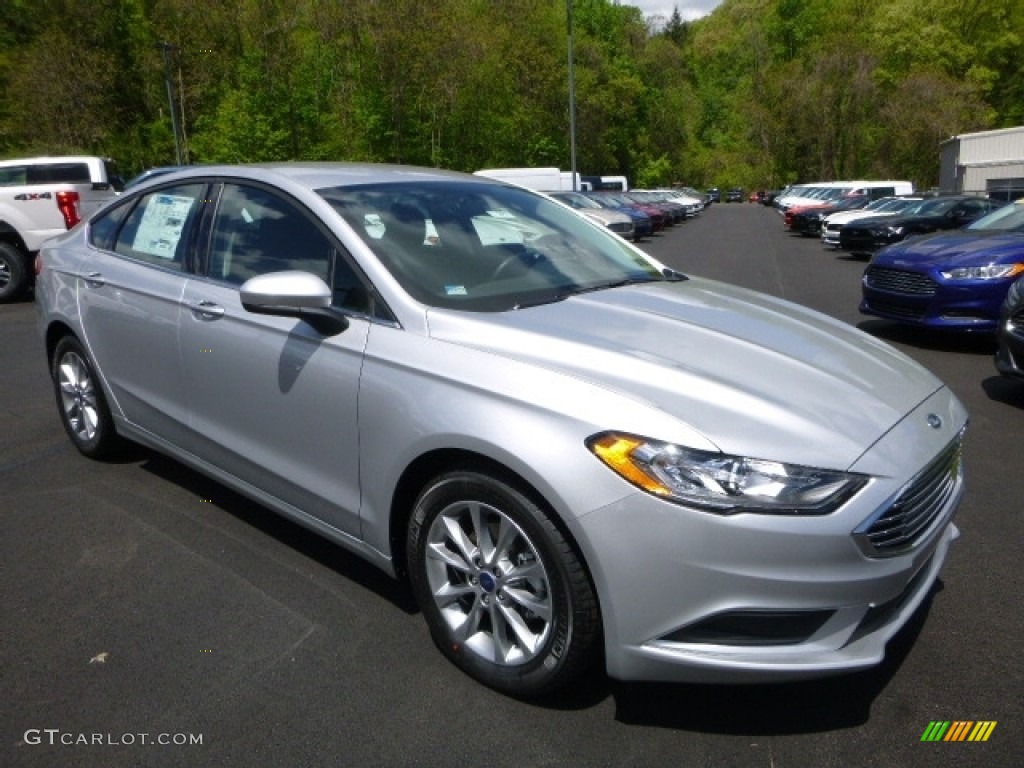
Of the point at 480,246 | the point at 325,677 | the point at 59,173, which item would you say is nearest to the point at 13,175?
the point at 59,173

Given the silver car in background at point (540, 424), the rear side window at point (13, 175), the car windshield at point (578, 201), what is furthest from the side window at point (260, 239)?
the car windshield at point (578, 201)

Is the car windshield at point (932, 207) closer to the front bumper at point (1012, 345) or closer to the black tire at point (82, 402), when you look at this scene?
the front bumper at point (1012, 345)

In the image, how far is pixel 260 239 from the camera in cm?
355

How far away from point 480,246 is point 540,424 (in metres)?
1.25

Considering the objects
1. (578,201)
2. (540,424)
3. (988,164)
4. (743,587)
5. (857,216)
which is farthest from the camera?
(988,164)

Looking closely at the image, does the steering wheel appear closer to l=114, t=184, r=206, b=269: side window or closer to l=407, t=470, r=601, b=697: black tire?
l=407, t=470, r=601, b=697: black tire

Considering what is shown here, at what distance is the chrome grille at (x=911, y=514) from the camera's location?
2318 millimetres

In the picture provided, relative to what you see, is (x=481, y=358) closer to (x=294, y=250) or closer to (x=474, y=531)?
(x=474, y=531)

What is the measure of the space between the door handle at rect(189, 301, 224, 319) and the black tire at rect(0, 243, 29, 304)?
33.0 ft

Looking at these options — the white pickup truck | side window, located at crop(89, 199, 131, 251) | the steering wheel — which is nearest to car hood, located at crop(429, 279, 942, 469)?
the steering wheel

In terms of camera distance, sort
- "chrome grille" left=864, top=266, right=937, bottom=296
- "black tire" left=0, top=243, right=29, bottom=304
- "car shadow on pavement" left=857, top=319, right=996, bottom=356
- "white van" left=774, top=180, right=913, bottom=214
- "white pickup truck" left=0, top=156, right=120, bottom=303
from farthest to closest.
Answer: "white van" left=774, top=180, right=913, bottom=214 → "black tire" left=0, top=243, right=29, bottom=304 → "white pickup truck" left=0, top=156, right=120, bottom=303 → "car shadow on pavement" left=857, top=319, right=996, bottom=356 → "chrome grille" left=864, top=266, right=937, bottom=296

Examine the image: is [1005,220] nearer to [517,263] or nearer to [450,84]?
[517,263]

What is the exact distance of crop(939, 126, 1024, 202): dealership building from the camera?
3569 centimetres

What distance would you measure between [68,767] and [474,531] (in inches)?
52.7
